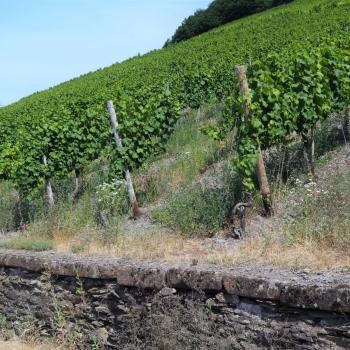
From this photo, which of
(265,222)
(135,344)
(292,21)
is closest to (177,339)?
(135,344)

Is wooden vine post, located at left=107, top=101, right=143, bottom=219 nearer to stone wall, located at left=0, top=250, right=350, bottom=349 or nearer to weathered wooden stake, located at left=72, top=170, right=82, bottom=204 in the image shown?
weathered wooden stake, located at left=72, top=170, right=82, bottom=204

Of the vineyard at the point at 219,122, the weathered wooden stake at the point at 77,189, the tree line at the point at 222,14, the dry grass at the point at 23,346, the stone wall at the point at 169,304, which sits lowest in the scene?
the dry grass at the point at 23,346

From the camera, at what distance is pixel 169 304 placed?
5.19 metres

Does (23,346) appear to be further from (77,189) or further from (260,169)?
(77,189)

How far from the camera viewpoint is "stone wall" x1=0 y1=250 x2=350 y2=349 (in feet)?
14.1

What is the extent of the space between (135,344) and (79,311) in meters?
0.97

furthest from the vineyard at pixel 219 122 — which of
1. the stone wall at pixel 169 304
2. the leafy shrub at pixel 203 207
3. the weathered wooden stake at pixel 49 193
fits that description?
the stone wall at pixel 169 304

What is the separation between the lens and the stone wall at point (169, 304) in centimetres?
430

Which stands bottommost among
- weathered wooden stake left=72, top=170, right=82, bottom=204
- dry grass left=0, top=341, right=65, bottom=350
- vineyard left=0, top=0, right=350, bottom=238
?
dry grass left=0, top=341, right=65, bottom=350

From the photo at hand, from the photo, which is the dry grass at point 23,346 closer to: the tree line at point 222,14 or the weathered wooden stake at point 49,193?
the weathered wooden stake at point 49,193

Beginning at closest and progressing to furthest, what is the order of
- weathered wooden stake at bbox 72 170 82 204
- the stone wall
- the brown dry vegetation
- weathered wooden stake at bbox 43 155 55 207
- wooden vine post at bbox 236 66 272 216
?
the stone wall, the brown dry vegetation, wooden vine post at bbox 236 66 272 216, weathered wooden stake at bbox 43 155 55 207, weathered wooden stake at bbox 72 170 82 204

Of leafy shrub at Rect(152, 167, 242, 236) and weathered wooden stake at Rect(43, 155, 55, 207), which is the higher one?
weathered wooden stake at Rect(43, 155, 55, 207)

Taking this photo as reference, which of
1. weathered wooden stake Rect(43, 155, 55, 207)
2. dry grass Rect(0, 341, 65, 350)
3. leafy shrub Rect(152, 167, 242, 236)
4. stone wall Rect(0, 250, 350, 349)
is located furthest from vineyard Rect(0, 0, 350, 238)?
dry grass Rect(0, 341, 65, 350)

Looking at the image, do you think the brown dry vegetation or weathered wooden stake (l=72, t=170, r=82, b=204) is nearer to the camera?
the brown dry vegetation
